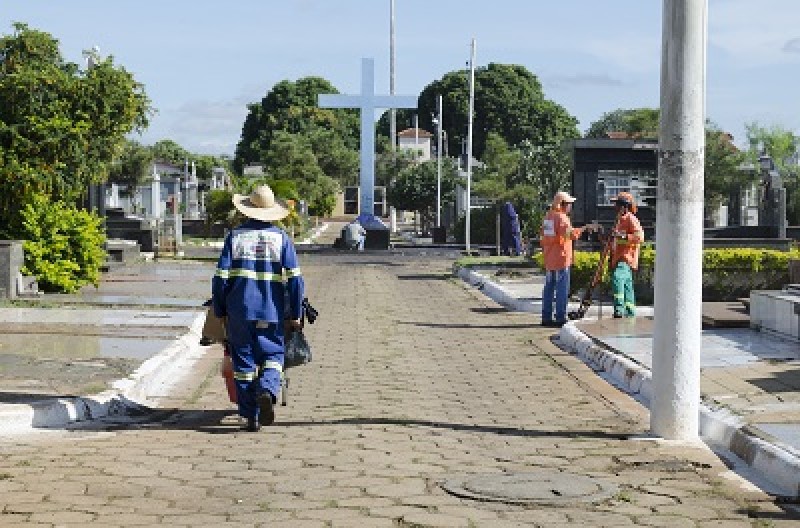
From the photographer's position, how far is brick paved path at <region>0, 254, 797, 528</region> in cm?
741

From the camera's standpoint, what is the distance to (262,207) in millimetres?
10602

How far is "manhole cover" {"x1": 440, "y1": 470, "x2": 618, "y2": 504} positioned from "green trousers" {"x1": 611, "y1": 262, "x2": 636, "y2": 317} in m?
10.3

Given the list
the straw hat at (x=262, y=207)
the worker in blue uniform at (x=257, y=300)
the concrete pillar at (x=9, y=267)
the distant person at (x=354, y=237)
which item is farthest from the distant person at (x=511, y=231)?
the worker in blue uniform at (x=257, y=300)

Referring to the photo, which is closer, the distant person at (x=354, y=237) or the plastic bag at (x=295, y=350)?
the plastic bag at (x=295, y=350)

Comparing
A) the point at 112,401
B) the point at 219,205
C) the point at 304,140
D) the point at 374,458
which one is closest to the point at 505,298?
the point at 112,401

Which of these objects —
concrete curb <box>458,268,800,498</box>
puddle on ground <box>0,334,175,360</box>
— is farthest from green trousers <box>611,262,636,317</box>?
puddle on ground <box>0,334,175,360</box>

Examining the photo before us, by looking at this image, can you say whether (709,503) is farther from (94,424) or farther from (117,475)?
(94,424)

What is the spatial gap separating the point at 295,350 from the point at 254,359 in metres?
0.48

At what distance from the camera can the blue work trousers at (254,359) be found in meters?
10.2

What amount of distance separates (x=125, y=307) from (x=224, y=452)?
11.6 meters

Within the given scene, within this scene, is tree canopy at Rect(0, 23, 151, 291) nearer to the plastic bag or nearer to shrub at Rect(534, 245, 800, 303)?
shrub at Rect(534, 245, 800, 303)

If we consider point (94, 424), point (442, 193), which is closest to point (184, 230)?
point (442, 193)

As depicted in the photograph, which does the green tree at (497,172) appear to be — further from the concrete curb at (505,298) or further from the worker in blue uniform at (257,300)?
the worker in blue uniform at (257,300)

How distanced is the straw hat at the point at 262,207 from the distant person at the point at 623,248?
8609 millimetres
